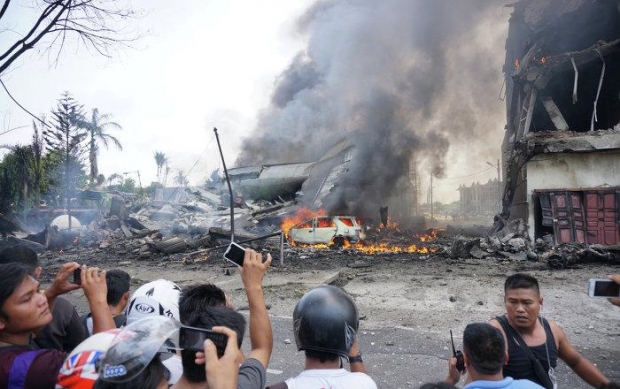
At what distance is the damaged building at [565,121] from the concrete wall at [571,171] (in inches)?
1.1

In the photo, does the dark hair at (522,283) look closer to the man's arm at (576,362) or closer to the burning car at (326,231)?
the man's arm at (576,362)

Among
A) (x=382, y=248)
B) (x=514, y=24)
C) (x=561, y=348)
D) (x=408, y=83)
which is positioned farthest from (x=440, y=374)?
(x=408, y=83)

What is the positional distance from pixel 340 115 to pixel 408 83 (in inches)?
191

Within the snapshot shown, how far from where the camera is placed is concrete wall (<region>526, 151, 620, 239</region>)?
12.4m

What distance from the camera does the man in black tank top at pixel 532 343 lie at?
2295 millimetres

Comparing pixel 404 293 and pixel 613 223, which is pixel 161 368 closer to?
pixel 404 293

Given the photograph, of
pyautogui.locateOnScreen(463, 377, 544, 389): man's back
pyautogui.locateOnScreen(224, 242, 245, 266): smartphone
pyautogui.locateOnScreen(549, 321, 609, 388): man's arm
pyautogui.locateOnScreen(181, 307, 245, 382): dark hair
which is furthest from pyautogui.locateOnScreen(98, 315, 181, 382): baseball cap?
pyautogui.locateOnScreen(549, 321, 609, 388): man's arm

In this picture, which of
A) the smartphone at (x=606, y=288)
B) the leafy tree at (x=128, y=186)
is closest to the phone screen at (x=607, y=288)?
the smartphone at (x=606, y=288)

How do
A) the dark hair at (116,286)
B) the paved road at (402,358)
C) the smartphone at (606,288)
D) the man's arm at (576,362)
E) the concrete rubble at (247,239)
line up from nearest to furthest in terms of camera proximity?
the smartphone at (606,288) < the man's arm at (576,362) < the dark hair at (116,286) < the paved road at (402,358) < the concrete rubble at (247,239)

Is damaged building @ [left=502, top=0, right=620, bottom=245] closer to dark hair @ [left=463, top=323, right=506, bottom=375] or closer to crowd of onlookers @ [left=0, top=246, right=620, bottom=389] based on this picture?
crowd of onlookers @ [left=0, top=246, right=620, bottom=389]

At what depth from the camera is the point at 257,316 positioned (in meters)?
1.86

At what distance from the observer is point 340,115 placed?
82.9 ft

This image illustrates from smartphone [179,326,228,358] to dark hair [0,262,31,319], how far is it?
0.98 metres

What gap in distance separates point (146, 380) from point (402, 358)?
4.16m
